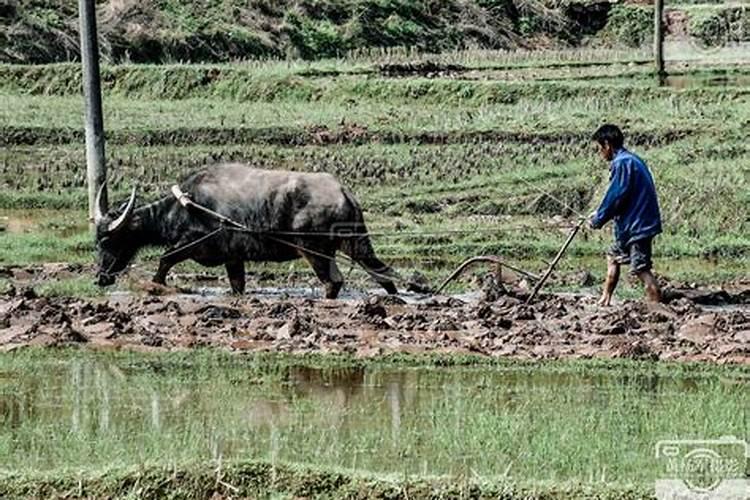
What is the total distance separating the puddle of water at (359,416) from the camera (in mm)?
5770

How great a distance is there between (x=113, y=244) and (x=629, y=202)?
427 cm

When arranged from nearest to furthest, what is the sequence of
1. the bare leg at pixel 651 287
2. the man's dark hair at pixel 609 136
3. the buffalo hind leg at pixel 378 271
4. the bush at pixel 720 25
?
the man's dark hair at pixel 609 136, the bare leg at pixel 651 287, the buffalo hind leg at pixel 378 271, the bush at pixel 720 25

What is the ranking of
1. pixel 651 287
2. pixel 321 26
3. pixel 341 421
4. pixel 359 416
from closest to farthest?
pixel 341 421 → pixel 359 416 → pixel 651 287 → pixel 321 26

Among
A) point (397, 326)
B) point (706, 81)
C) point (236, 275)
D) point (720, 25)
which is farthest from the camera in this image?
point (720, 25)

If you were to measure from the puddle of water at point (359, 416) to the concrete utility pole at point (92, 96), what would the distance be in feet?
13.4

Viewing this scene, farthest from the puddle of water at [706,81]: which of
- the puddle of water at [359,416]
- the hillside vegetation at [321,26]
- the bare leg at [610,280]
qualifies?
the puddle of water at [359,416]

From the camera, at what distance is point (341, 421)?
21.9 feet

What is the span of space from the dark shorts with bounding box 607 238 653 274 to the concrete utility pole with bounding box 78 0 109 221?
4.76m

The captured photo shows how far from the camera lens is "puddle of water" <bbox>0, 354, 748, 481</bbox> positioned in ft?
18.9

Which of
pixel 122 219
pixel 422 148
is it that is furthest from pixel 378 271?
pixel 422 148

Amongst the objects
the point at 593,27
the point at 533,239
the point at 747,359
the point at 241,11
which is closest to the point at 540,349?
the point at 747,359

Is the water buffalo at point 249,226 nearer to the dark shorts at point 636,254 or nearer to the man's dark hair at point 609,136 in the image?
the dark shorts at point 636,254

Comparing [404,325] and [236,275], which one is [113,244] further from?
[404,325]

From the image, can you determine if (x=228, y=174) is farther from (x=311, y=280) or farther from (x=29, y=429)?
(x=29, y=429)
